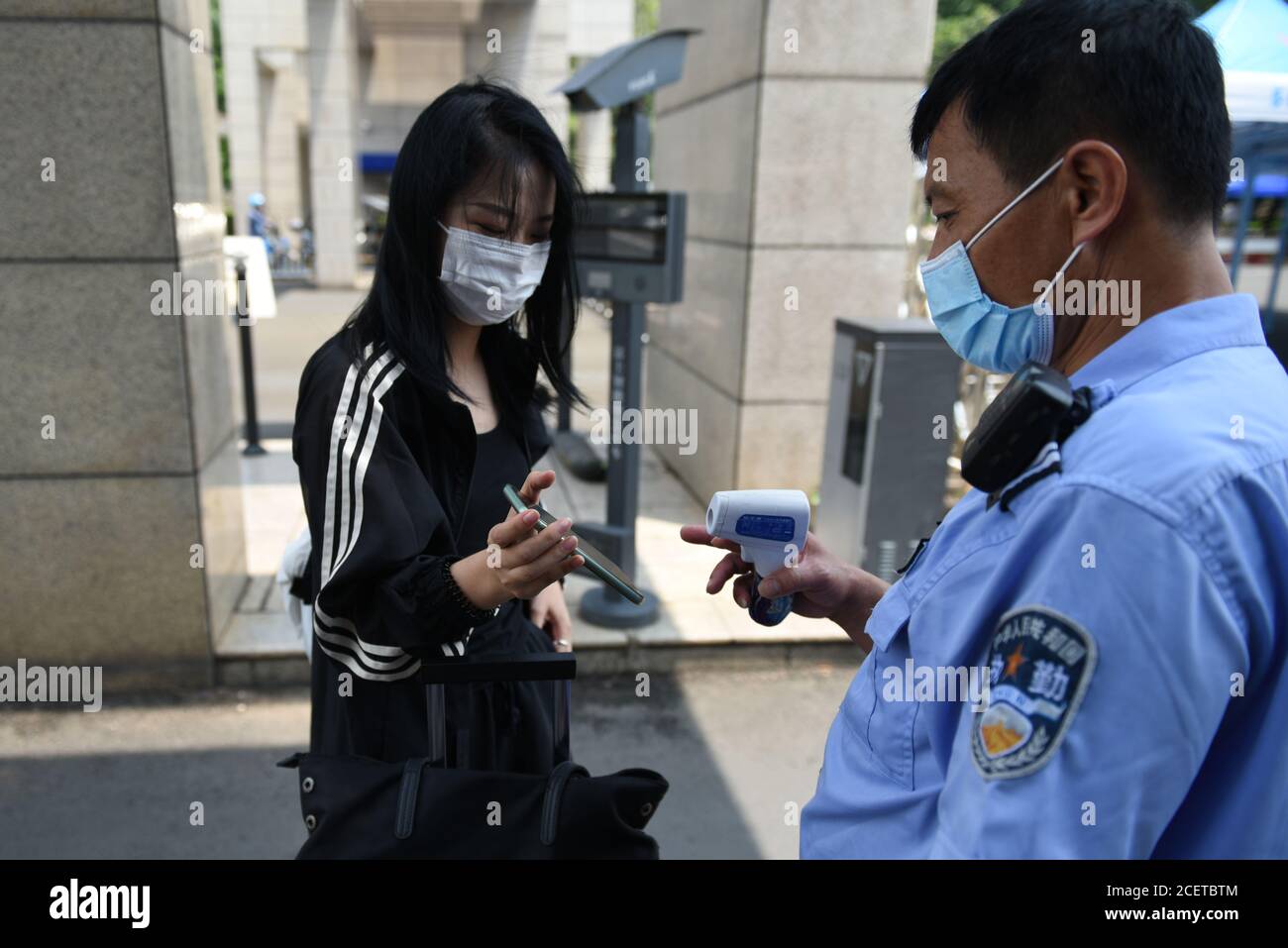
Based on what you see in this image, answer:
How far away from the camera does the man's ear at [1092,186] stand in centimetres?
104

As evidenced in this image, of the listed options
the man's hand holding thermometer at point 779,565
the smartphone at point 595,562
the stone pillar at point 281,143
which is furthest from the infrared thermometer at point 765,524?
the stone pillar at point 281,143

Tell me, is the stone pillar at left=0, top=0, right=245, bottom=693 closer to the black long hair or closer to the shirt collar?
the black long hair

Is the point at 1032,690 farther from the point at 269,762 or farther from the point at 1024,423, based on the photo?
the point at 269,762

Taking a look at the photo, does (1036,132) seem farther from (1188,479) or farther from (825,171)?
(825,171)

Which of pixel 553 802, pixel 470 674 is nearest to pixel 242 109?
pixel 470 674

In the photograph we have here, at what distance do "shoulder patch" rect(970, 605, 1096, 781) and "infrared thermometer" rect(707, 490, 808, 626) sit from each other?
2.31ft

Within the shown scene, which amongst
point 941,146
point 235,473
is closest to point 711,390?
point 235,473

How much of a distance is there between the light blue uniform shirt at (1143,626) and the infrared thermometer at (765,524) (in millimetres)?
577

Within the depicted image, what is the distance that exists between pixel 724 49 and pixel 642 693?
13.5 ft

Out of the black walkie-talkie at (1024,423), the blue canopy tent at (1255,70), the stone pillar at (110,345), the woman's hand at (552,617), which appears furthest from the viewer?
the blue canopy tent at (1255,70)

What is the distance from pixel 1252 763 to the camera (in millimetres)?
979

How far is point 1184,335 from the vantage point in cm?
103

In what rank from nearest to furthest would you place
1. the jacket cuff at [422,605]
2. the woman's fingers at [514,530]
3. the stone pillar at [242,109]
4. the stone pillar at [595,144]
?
the woman's fingers at [514,530]
the jacket cuff at [422,605]
the stone pillar at [242,109]
the stone pillar at [595,144]

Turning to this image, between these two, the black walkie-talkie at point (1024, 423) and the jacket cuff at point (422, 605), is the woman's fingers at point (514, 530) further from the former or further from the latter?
the black walkie-talkie at point (1024, 423)
